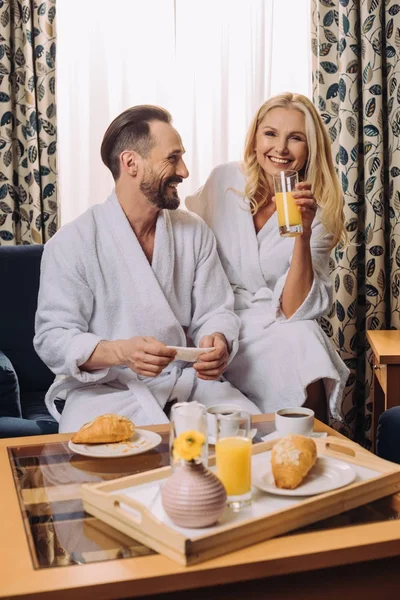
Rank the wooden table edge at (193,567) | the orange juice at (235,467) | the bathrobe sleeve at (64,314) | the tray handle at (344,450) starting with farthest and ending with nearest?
the bathrobe sleeve at (64,314)
the tray handle at (344,450)
the orange juice at (235,467)
the wooden table edge at (193,567)

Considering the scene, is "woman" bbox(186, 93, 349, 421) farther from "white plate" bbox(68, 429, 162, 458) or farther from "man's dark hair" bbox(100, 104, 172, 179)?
"white plate" bbox(68, 429, 162, 458)

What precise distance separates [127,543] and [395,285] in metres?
2.49

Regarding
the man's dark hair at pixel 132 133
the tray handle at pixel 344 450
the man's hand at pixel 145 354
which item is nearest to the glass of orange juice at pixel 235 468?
the tray handle at pixel 344 450

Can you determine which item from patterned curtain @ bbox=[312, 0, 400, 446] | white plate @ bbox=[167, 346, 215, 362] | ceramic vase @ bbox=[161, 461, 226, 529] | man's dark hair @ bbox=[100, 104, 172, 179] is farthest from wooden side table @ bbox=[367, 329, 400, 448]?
ceramic vase @ bbox=[161, 461, 226, 529]

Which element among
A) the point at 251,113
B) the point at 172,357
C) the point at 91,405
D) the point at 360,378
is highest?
the point at 251,113

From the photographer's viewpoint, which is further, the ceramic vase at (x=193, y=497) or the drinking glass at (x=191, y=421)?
the drinking glass at (x=191, y=421)

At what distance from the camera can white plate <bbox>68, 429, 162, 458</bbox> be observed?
5.39ft

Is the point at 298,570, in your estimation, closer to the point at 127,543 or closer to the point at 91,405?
the point at 127,543

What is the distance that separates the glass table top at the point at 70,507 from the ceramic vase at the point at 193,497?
75 mm

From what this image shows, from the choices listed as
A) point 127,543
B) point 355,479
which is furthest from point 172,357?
point 127,543

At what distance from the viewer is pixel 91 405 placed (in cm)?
219

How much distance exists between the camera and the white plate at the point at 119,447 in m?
1.64

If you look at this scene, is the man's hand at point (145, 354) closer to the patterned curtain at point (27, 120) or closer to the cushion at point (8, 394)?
the cushion at point (8, 394)

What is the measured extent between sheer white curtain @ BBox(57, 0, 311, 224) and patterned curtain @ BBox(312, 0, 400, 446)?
194 millimetres
